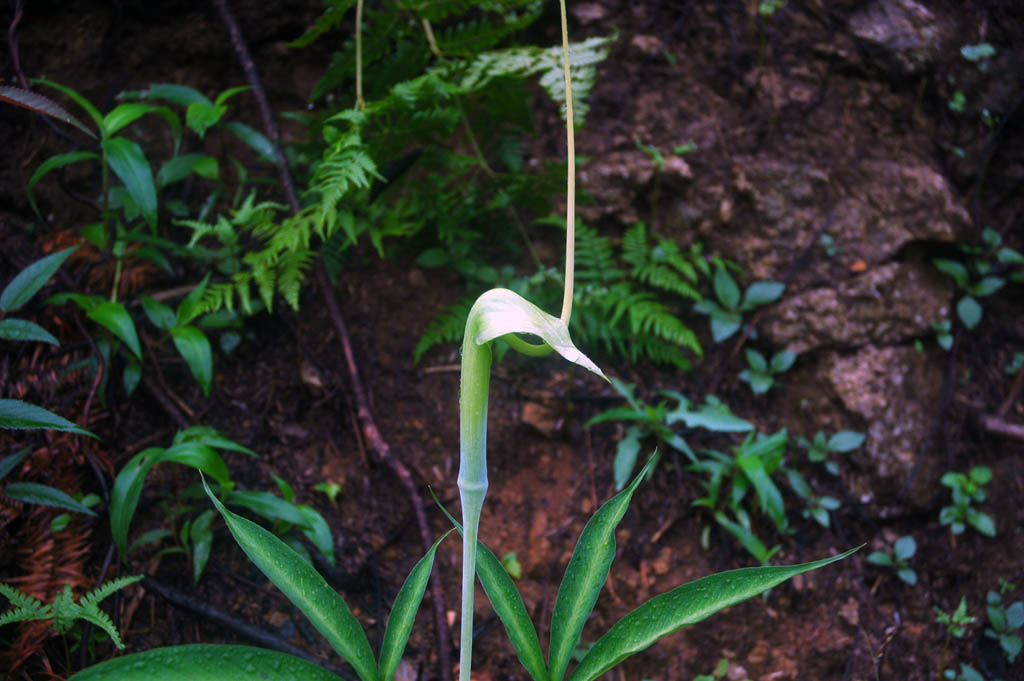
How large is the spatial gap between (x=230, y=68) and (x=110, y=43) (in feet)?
1.28

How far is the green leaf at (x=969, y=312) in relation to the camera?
2.30m

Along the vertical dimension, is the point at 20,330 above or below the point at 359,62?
below

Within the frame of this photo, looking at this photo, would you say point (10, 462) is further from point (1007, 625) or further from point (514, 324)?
point (1007, 625)

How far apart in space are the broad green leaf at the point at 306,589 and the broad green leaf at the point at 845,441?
161 centimetres

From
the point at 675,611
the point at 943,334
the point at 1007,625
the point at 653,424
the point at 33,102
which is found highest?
the point at 33,102

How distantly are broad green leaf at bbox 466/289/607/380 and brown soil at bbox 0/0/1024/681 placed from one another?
0.99m

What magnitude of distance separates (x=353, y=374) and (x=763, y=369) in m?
1.39

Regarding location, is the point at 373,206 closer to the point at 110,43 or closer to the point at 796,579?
the point at 110,43

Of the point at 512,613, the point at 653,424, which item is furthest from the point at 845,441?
the point at 512,613

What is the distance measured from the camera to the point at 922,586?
6.17 feet

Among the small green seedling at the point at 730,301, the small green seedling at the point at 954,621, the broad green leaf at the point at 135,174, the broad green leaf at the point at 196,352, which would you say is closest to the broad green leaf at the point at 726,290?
the small green seedling at the point at 730,301

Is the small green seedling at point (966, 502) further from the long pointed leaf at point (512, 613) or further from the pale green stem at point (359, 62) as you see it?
the pale green stem at point (359, 62)

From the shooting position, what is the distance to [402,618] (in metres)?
1.05

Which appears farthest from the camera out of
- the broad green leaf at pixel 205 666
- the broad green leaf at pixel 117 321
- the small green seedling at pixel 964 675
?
the small green seedling at pixel 964 675
